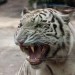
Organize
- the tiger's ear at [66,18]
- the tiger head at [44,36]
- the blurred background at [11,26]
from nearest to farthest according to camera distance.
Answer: the tiger head at [44,36] < the tiger's ear at [66,18] < the blurred background at [11,26]

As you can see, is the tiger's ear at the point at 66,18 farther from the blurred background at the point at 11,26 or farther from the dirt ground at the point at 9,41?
the dirt ground at the point at 9,41

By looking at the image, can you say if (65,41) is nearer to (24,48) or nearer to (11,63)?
(24,48)

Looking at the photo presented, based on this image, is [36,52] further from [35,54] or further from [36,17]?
[36,17]

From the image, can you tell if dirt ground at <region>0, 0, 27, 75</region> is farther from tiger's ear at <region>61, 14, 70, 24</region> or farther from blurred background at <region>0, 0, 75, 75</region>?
tiger's ear at <region>61, 14, 70, 24</region>

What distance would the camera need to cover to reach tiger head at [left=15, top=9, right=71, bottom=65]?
6.84 feet

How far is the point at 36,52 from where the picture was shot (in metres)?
2.17

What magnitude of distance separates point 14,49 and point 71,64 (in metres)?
2.46

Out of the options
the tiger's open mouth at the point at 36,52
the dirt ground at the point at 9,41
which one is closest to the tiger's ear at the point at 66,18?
the tiger's open mouth at the point at 36,52

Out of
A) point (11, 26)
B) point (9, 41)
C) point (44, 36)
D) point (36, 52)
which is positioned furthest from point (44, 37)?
point (11, 26)

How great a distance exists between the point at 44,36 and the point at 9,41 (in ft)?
10.8

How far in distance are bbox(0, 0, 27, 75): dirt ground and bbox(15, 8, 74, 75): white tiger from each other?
3.28 feet

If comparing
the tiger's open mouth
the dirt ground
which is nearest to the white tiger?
the tiger's open mouth

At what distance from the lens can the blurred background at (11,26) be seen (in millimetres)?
4168

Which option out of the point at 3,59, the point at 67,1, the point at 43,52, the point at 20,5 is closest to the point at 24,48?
the point at 43,52
